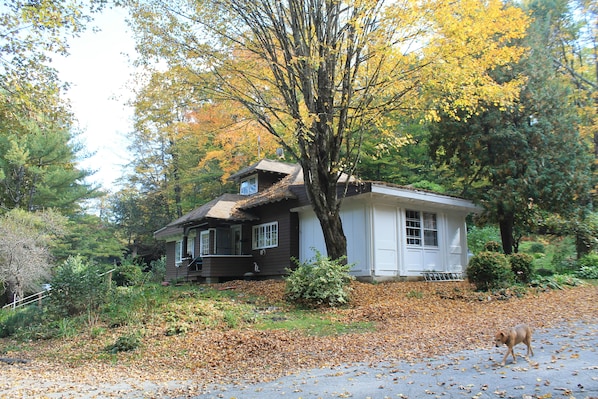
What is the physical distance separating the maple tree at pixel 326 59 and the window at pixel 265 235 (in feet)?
21.2

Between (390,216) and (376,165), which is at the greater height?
(376,165)

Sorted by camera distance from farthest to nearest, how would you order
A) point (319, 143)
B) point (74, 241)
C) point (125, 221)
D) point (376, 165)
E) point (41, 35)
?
1. point (125, 221)
2. point (74, 241)
3. point (376, 165)
4. point (319, 143)
5. point (41, 35)

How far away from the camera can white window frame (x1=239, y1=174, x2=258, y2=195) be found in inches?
836

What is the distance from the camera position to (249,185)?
70.9 feet

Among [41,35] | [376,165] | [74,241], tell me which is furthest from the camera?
[74,241]

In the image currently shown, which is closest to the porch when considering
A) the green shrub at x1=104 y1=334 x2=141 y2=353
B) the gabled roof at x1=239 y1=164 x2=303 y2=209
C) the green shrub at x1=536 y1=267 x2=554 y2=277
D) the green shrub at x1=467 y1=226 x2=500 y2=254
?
Result: the gabled roof at x1=239 y1=164 x2=303 y2=209

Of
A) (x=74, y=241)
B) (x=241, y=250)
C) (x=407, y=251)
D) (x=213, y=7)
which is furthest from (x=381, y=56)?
(x=74, y=241)

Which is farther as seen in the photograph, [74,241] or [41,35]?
[74,241]

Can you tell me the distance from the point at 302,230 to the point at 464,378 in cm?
1309

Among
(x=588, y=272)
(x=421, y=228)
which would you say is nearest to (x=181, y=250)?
(x=421, y=228)

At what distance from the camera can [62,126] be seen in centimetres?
1098

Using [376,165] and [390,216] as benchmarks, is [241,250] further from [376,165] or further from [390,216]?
[376,165]

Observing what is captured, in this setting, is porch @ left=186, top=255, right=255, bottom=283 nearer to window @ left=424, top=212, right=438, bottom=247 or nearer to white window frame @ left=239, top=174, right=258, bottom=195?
white window frame @ left=239, top=174, right=258, bottom=195

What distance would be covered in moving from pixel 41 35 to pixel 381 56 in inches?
305
